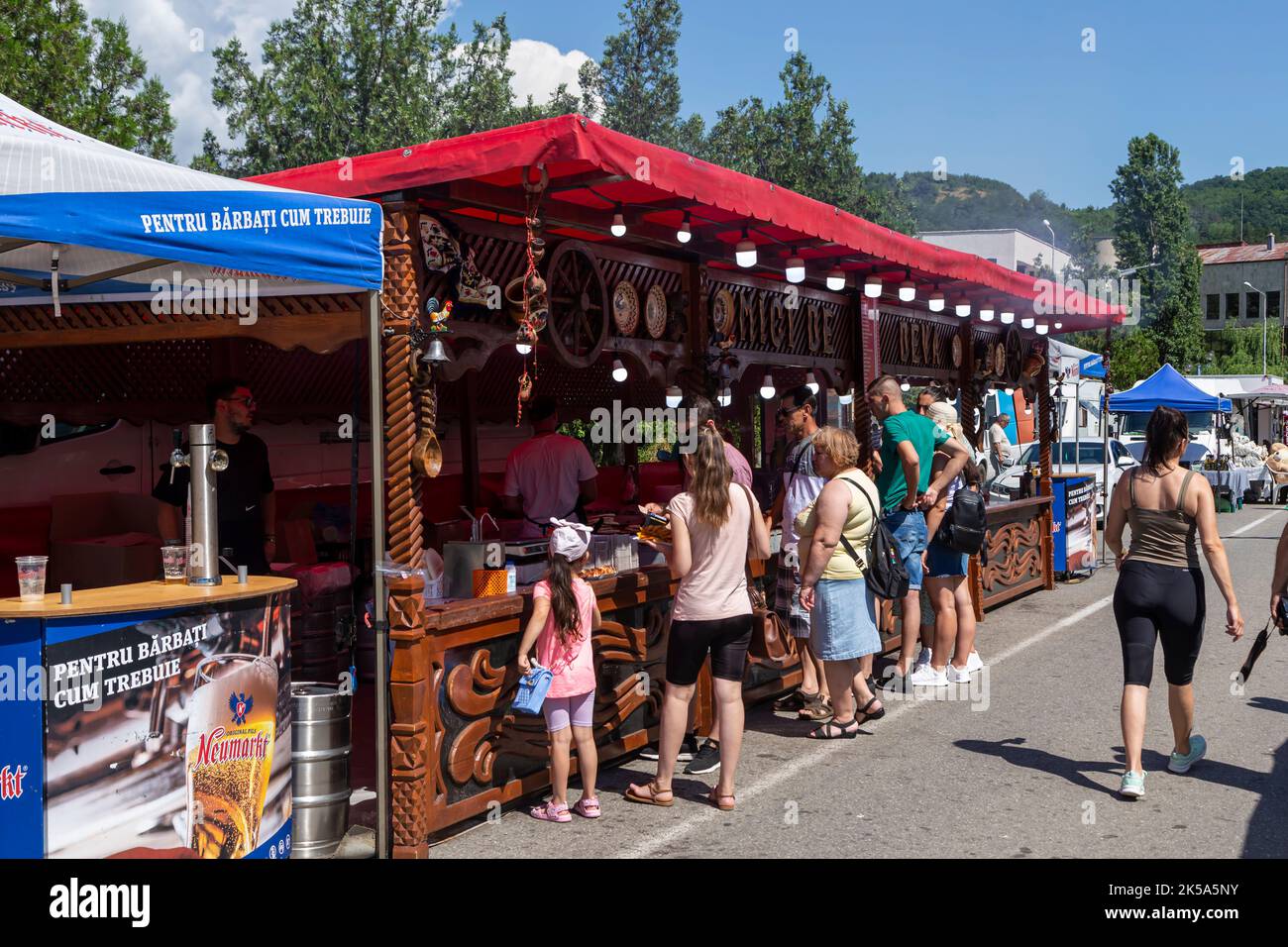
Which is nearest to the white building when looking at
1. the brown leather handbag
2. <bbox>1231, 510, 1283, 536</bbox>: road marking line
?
<bbox>1231, 510, 1283, 536</bbox>: road marking line

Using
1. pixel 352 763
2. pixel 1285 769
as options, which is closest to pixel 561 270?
pixel 352 763

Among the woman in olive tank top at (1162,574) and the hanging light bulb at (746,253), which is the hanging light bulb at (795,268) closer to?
the hanging light bulb at (746,253)

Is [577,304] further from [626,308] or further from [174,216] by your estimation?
[174,216]

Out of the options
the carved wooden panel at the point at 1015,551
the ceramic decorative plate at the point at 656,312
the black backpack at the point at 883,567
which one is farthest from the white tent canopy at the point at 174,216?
the carved wooden panel at the point at 1015,551

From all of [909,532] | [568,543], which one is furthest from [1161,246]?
[568,543]

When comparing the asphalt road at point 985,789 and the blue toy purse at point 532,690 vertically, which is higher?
the blue toy purse at point 532,690

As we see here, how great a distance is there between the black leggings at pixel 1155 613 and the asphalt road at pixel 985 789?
2.31 feet

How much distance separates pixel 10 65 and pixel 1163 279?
182 ft

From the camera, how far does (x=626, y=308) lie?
7410 mm

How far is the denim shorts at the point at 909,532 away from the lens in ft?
26.0

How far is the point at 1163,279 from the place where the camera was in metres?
59.4

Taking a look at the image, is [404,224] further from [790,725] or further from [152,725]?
[790,725]

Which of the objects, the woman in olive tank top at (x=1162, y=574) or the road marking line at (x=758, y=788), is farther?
the woman in olive tank top at (x=1162, y=574)

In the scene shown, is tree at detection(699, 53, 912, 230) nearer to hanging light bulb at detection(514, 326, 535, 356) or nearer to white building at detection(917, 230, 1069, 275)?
white building at detection(917, 230, 1069, 275)
